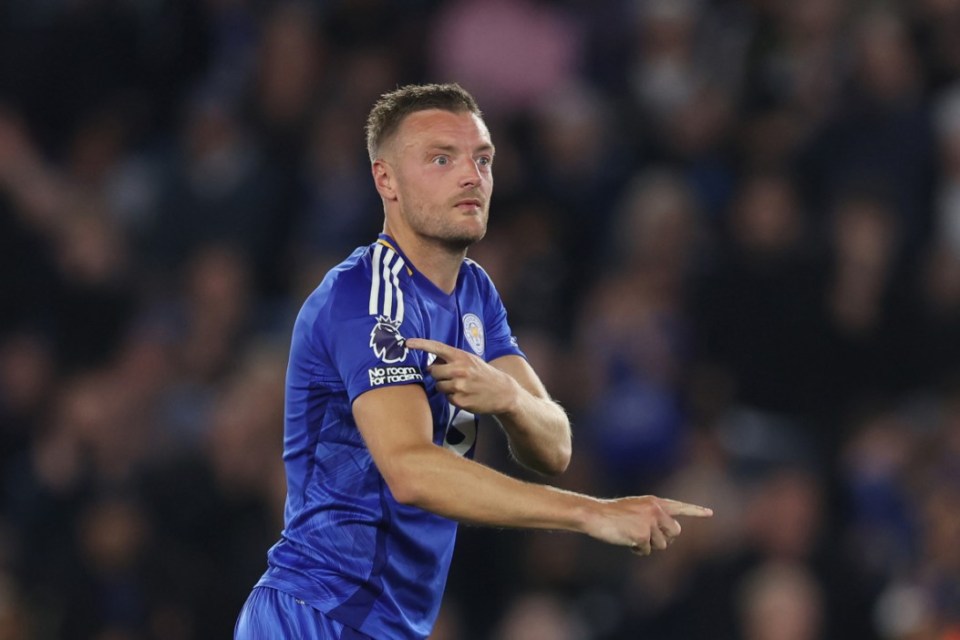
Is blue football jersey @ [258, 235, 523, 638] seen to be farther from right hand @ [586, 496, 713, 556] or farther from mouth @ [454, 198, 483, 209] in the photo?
right hand @ [586, 496, 713, 556]

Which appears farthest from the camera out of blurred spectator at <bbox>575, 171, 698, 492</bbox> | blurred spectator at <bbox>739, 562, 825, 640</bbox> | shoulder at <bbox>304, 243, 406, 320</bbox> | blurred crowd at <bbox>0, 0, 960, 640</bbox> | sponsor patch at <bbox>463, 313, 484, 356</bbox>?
blurred spectator at <bbox>575, 171, 698, 492</bbox>

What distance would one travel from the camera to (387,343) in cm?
425

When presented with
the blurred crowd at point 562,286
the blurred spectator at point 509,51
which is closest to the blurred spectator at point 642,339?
the blurred crowd at point 562,286

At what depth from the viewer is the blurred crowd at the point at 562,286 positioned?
8.31 metres

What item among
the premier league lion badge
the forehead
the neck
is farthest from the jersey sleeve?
the forehead

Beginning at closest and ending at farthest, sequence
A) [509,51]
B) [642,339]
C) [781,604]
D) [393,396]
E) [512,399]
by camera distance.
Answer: [393,396], [512,399], [781,604], [642,339], [509,51]

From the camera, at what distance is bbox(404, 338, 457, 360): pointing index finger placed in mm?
4195

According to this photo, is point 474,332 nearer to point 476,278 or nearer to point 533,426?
point 476,278

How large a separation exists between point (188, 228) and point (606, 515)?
7.01 meters

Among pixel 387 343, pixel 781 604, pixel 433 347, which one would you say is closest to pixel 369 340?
pixel 387 343

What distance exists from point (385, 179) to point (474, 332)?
50 cm

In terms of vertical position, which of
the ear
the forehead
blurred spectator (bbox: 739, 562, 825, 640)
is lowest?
blurred spectator (bbox: 739, 562, 825, 640)

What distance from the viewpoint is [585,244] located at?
9711mm

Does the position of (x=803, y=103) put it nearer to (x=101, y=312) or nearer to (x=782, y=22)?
(x=782, y=22)
